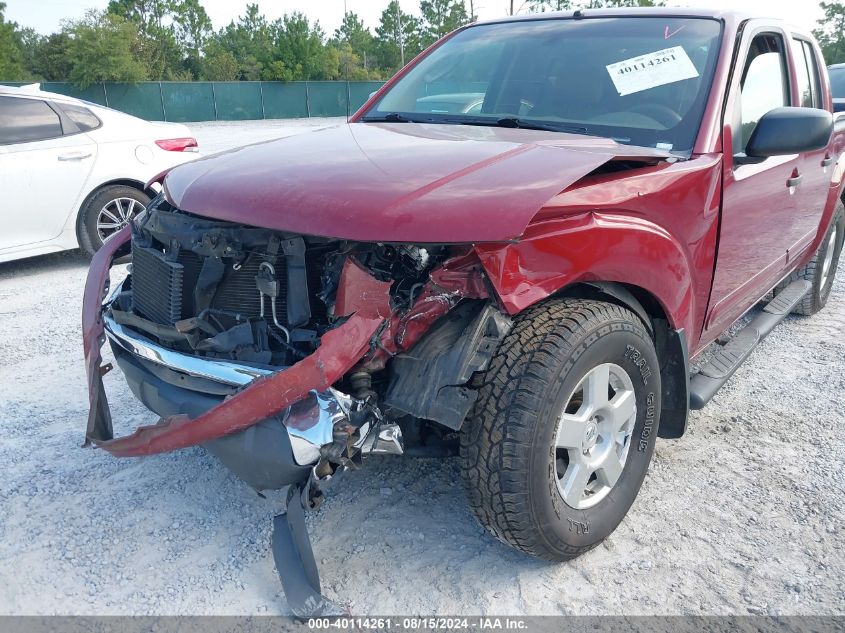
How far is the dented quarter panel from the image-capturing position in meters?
2.00

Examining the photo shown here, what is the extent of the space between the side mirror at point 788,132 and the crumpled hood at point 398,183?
1.80 feet

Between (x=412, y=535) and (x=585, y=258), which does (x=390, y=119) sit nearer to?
(x=585, y=258)

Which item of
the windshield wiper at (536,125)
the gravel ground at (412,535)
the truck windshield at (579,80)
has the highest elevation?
the truck windshield at (579,80)

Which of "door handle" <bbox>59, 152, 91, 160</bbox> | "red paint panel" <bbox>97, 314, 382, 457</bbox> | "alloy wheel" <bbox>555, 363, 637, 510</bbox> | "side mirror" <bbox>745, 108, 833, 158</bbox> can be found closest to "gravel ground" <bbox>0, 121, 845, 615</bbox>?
"alloy wheel" <bbox>555, 363, 637, 510</bbox>

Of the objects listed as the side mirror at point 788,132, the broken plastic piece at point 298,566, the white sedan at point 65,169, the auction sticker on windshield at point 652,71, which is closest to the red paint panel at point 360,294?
the broken plastic piece at point 298,566

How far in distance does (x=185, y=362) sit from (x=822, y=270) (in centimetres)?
449

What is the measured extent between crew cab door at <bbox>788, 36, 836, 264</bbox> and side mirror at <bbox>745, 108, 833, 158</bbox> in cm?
90

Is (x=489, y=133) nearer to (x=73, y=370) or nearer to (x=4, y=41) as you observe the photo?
(x=73, y=370)

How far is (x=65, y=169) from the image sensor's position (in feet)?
19.0

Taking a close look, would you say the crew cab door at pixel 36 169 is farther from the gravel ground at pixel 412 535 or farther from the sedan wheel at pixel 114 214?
the gravel ground at pixel 412 535

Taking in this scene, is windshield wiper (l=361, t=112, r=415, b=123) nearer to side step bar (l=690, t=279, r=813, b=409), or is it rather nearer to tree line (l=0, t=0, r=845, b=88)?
side step bar (l=690, t=279, r=813, b=409)

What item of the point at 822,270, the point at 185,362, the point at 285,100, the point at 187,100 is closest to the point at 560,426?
the point at 185,362

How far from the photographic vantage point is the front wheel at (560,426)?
2035mm

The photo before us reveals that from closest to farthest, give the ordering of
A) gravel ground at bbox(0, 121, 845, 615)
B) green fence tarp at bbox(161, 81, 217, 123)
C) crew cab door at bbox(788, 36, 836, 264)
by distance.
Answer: gravel ground at bbox(0, 121, 845, 615) < crew cab door at bbox(788, 36, 836, 264) < green fence tarp at bbox(161, 81, 217, 123)
